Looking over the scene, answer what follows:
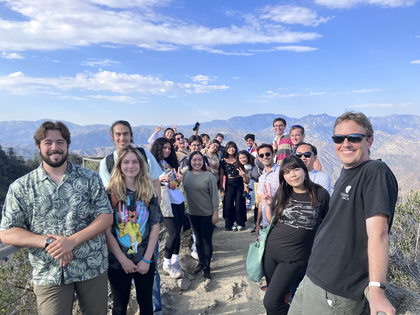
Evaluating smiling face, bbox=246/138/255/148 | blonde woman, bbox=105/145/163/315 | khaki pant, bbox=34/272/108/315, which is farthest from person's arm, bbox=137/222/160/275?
smiling face, bbox=246/138/255/148

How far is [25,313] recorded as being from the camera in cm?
307

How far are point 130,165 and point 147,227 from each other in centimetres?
71

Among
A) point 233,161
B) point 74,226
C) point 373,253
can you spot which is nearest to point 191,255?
point 233,161

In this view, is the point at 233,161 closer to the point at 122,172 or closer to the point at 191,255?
the point at 191,255

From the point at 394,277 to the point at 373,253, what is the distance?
3483mm

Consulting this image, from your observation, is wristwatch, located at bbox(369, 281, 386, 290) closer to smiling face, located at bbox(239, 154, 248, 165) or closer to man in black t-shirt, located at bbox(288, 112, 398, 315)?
man in black t-shirt, located at bbox(288, 112, 398, 315)

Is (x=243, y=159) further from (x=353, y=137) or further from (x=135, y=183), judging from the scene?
(x=353, y=137)

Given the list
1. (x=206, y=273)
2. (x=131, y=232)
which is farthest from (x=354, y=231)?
(x=206, y=273)

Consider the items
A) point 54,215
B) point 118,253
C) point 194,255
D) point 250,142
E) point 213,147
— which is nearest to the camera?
point 54,215

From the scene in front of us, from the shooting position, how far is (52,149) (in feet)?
7.48

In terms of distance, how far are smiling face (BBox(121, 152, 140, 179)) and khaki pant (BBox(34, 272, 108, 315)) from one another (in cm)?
102

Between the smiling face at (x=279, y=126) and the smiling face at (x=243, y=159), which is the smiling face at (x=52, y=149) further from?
the smiling face at (x=279, y=126)

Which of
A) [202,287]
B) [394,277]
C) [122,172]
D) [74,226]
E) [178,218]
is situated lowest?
[202,287]

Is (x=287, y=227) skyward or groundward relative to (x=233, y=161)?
groundward
